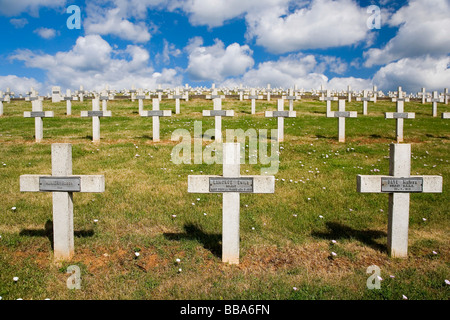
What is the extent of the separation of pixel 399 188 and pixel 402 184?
0.07 meters

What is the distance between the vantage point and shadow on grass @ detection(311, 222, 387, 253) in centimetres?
510

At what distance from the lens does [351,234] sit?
5391mm

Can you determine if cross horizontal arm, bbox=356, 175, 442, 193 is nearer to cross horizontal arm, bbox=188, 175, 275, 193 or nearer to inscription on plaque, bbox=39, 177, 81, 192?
cross horizontal arm, bbox=188, 175, 275, 193

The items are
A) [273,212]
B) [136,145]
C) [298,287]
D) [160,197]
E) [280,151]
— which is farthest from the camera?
[136,145]

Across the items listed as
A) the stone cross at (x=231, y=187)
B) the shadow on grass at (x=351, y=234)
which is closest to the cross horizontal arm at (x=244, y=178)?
the stone cross at (x=231, y=187)

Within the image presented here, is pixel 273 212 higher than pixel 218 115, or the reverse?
pixel 218 115

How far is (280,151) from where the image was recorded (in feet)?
38.7

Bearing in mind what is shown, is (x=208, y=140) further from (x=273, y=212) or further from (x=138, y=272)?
(x=138, y=272)

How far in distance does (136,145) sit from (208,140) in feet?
10.8

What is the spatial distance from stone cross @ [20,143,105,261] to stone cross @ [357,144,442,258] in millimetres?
4130

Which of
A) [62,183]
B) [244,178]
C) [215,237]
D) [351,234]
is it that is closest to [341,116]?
[351,234]

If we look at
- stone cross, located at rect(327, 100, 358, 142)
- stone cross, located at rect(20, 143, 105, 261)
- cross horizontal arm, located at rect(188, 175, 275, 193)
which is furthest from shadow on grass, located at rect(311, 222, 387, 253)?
stone cross, located at rect(327, 100, 358, 142)
